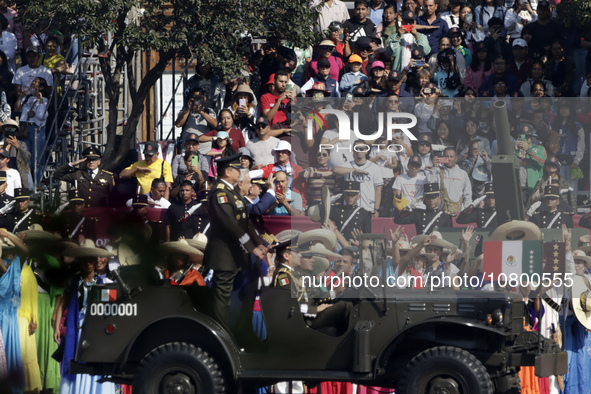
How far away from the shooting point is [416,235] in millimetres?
9070

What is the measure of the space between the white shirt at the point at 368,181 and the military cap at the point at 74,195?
4741 millimetres

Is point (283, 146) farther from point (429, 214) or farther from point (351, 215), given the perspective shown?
point (429, 214)

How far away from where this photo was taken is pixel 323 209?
9148mm

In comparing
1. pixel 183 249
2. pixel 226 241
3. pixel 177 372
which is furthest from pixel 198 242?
pixel 177 372

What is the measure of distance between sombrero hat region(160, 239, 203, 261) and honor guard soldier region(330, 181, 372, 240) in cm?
214

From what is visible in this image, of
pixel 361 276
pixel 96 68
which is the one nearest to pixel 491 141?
pixel 361 276

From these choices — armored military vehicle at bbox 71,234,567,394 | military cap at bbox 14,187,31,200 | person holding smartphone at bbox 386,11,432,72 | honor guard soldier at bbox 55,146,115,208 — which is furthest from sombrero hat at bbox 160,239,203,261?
person holding smartphone at bbox 386,11,432,72

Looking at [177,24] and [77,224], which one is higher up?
[177,24]

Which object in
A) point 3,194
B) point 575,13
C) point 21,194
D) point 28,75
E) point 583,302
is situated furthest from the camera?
point 28,75

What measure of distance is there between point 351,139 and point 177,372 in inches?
100

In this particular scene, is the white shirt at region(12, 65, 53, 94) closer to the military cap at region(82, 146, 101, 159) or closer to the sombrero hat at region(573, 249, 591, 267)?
the military cap at region(82, 146, 101, 159)

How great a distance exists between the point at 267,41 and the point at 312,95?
143cm

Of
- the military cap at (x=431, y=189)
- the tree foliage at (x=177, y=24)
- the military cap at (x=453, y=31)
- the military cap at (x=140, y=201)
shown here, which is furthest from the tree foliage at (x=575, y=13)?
the military cap at (x=431, y=189)

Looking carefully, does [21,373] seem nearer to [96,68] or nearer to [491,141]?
[491,141]
